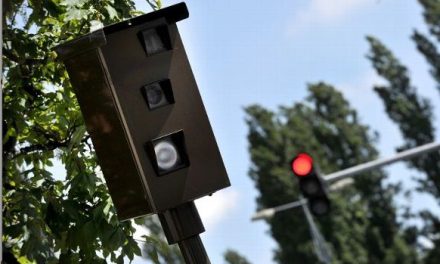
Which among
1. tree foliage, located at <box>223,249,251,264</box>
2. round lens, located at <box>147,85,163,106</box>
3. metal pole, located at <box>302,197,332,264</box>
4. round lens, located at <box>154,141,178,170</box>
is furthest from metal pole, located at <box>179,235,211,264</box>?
tree foliage, located at <box>223,249,251,264</box>

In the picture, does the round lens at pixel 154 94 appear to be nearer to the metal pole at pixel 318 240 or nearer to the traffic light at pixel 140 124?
the traffic light at pixel 140 124

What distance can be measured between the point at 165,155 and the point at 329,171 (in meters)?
47.9

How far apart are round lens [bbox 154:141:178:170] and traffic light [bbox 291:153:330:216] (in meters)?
4.34

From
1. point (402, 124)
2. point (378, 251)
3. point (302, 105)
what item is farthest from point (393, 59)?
point (378, 251)

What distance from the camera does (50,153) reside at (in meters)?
8.95

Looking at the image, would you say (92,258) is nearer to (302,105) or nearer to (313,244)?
(313,244)

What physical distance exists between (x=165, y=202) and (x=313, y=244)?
4682 cm

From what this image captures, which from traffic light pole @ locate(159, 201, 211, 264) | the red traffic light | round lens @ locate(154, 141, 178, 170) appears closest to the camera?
round lens @ locate(154, 141, 178, 170)

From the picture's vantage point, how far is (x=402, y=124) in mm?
50000

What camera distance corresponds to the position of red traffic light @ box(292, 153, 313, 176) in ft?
31.3

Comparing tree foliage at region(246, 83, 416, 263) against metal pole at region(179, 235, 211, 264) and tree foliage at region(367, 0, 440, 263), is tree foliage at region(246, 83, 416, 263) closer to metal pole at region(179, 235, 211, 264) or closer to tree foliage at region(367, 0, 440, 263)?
tree foliage at region(367, 0, 440, 263)

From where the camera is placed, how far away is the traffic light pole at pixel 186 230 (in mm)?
5449

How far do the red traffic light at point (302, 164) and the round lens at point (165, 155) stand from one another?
4237 mm

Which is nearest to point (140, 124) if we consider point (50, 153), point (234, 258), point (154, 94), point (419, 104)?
point (154, 94)
